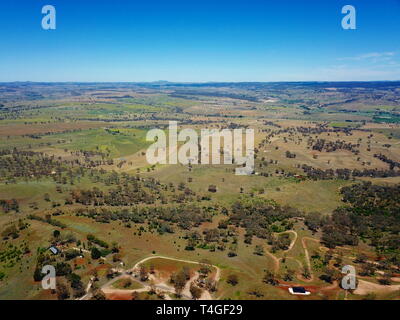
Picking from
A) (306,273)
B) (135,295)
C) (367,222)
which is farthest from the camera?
(367,222)

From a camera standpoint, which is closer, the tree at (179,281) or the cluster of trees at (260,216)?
the tree at (179,281)

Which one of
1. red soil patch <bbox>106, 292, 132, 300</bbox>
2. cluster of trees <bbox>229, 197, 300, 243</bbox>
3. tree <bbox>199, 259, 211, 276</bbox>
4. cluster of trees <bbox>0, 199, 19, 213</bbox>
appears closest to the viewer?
red soil patch <bbox>106, 292, 132, 300</bbox>

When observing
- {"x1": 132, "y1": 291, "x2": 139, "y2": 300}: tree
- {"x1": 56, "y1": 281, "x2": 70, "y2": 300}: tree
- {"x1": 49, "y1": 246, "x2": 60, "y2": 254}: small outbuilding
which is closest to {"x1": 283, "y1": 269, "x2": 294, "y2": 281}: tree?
{"x1": 132, "y1": 291, "x2": 139, "y2": 300}: tree

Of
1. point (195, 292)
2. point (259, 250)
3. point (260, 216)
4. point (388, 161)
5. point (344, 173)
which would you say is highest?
point (388, 161)

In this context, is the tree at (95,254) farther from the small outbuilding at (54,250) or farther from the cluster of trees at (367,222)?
the cluster of trees at (367,222)

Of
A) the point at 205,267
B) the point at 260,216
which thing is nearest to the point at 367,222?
the point at 260,216

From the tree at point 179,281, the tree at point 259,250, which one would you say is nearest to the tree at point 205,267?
the tree at point 179,281

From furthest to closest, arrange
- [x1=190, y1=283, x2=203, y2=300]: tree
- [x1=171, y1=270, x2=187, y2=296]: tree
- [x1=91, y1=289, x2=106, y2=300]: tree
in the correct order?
[x1=171, y1=270, x2=187, y2=296]: tree → [x1=190, y1=283, x2=203, y2=300]: tree → [x1=91, y1=289, x2=106, y2=300]: tree

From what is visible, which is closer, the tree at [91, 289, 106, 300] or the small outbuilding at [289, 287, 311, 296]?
the tree at [91, 289, 106, 300]

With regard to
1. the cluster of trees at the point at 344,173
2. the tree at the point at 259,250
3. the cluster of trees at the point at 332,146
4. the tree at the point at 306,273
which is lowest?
the tree at the point at 306,273

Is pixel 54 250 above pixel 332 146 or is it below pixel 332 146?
below

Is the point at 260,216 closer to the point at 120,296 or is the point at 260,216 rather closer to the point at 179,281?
the point at 179,281

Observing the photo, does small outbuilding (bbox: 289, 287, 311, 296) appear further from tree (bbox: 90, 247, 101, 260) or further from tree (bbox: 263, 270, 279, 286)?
tree (bbox: 90, 247, 101, 260)
